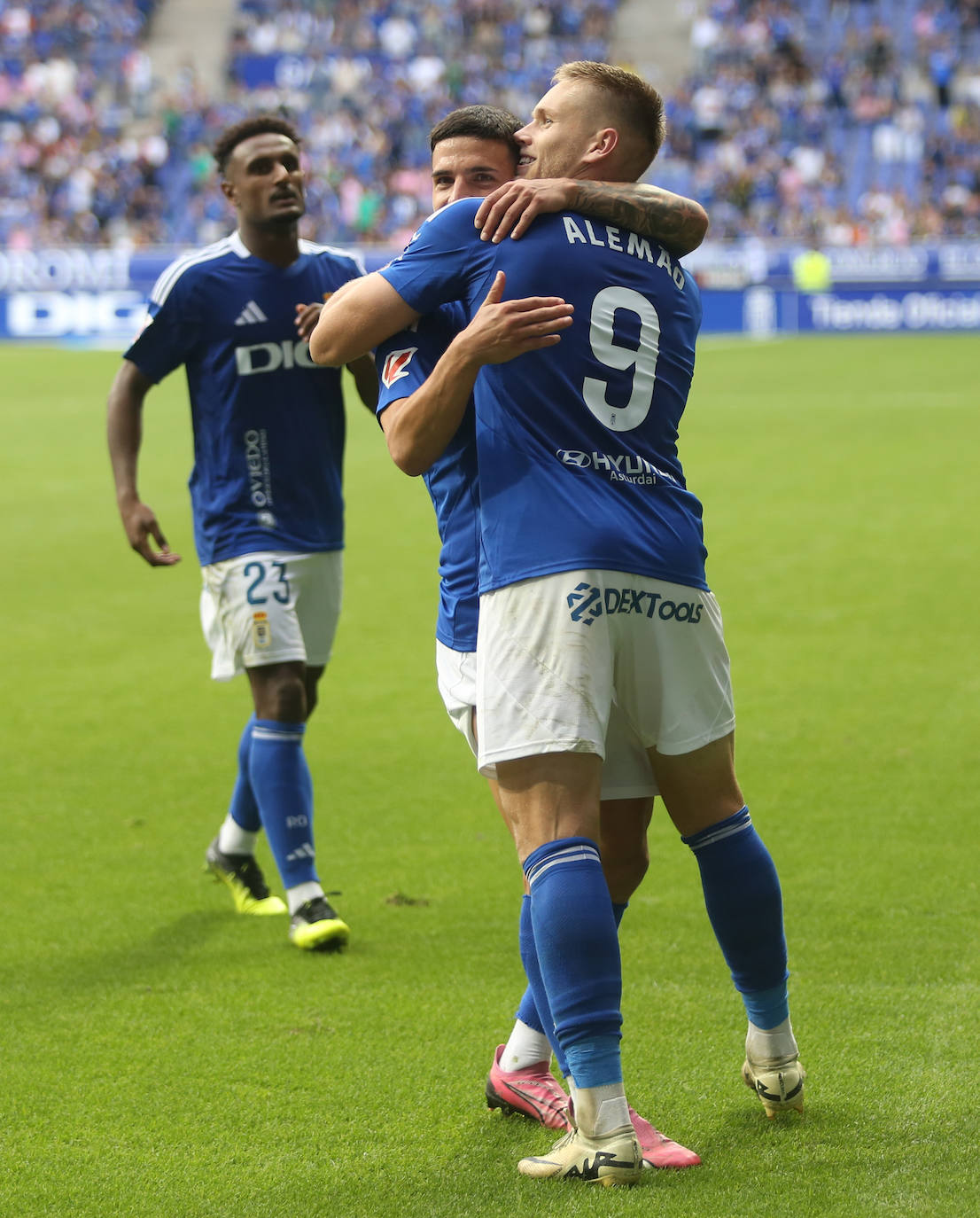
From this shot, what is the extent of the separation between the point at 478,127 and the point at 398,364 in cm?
66

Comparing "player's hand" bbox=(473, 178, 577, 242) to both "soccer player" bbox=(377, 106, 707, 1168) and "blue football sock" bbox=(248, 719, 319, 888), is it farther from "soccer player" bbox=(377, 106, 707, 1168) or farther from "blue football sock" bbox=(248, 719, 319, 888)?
"blue football sock" bbox=(248, 719, 319, 888)

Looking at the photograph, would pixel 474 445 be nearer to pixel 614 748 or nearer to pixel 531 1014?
pixel 614 748

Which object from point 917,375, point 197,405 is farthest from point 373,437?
point 197,405

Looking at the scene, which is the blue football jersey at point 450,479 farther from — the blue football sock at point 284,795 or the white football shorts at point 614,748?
the blue football sock at point 284,795

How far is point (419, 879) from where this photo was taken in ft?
16.3

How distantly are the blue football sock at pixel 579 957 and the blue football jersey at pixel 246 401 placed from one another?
85.5 inches

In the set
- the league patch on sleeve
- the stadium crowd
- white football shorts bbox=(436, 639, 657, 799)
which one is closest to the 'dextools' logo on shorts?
white football shorts bbox=(436, 639, 657, 799)

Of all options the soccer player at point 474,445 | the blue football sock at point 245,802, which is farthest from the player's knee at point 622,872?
the blue football sock at point 245,802

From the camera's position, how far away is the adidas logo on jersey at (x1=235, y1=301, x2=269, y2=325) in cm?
476

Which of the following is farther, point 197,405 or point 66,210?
point 66,210

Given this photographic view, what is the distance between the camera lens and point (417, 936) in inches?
A: 175

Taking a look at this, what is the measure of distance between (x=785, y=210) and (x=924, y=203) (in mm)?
2823

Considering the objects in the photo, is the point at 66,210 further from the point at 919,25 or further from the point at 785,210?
the point at 919,25

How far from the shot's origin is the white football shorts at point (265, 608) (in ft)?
15.2
